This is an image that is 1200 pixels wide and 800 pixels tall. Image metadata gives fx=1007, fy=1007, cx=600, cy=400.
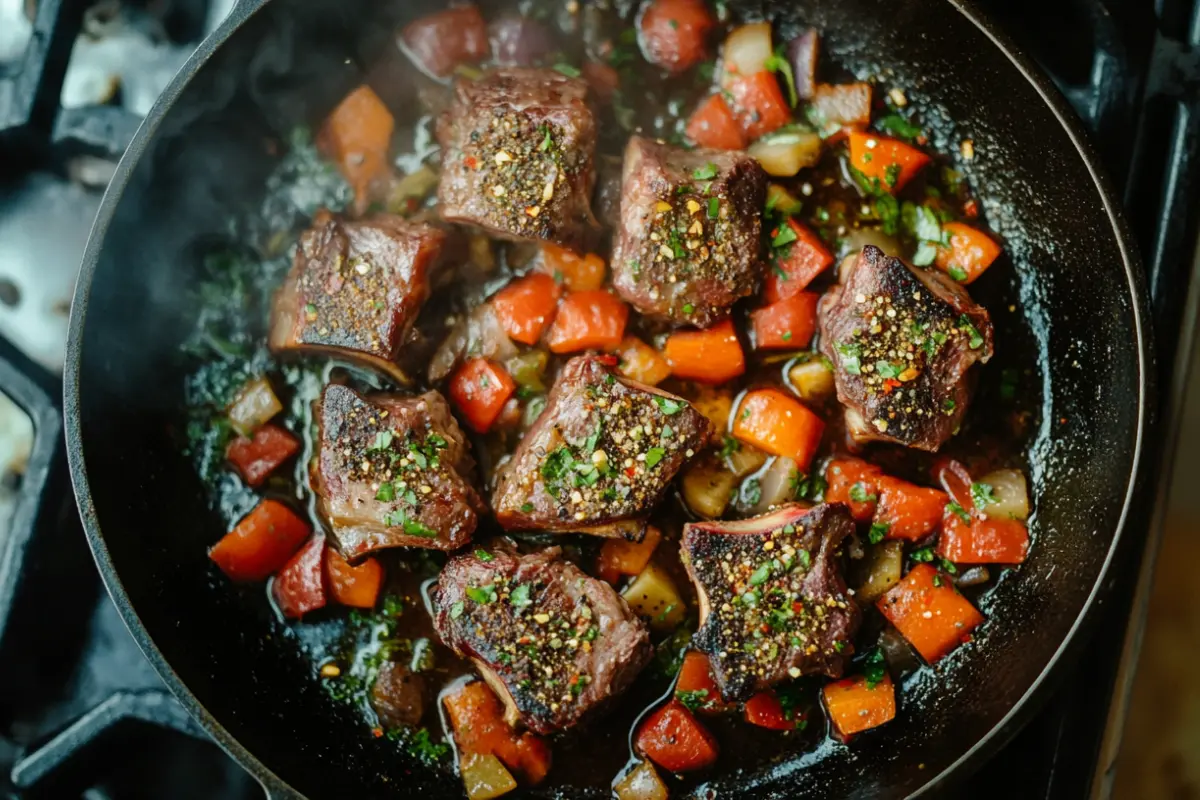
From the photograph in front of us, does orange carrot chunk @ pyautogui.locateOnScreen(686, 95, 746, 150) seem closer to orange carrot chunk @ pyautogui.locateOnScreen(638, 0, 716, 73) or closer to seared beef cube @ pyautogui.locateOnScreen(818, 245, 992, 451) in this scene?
orange carrot chunk @ pyautogui.locateOnScreen(638, 0, 716, 73)

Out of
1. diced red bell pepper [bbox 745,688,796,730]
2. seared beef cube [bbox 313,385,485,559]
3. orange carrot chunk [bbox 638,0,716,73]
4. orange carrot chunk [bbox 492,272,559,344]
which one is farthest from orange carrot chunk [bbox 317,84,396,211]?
diced red bell pepper [bbox 745,688,796,730]

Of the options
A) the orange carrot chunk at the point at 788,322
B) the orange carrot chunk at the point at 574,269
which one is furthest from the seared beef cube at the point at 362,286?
the orange carrot chunk at the point at 788,322

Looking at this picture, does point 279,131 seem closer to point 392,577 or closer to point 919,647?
point 392,577

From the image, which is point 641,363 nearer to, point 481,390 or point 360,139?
point 481,390

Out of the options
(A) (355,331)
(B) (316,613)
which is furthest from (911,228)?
(B) (316,613)

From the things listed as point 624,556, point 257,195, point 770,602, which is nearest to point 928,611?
point 770,602

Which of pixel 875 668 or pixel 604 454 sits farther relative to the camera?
pixel 875 668
